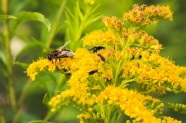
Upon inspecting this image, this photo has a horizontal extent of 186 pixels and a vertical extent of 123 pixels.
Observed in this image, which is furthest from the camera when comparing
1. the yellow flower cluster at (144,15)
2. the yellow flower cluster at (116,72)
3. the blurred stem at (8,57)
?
the blurred stem at (8,57)

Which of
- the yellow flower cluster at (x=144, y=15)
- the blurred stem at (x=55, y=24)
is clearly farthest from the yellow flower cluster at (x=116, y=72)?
the blurred stem at (x=55, y=24)

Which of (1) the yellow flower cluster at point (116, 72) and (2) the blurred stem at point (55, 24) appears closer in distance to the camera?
(1) the yellow flower cluster at point (116, 72)

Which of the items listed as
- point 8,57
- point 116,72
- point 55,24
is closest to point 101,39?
point 116,72

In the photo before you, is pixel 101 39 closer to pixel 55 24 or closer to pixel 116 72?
pixel 116 72

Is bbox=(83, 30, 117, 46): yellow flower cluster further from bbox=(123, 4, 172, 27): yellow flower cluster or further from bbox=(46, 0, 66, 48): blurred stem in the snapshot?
bbox=(46, 0, 66, 48): blurred stem

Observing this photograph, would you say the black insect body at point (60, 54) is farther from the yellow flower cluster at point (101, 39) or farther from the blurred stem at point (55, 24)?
the blurred stem at point (55, 24)

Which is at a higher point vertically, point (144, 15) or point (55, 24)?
point (55, 24)

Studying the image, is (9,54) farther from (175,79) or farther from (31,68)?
(175,79)
